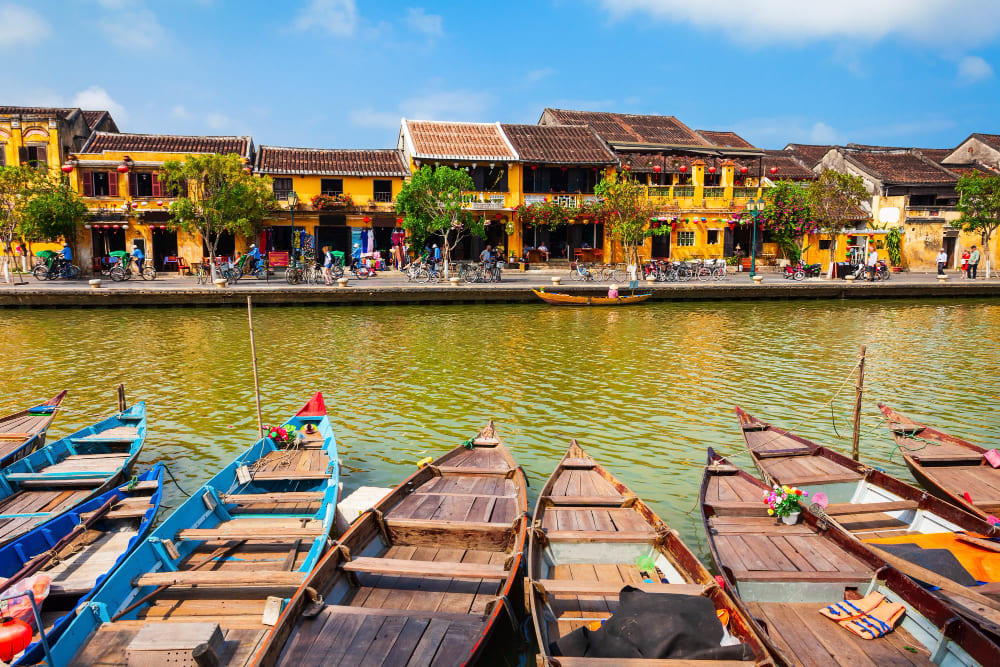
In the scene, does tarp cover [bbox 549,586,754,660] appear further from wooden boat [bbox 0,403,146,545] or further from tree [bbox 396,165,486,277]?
tree [bbox 396,165,486,277]

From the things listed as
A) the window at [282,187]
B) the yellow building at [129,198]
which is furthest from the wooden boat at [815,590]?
the yellow building at [129,198]

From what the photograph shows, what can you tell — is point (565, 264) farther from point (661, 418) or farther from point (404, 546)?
point (404, 546)

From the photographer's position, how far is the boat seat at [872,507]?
6578mm

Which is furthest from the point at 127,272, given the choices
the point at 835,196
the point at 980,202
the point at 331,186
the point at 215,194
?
the point at 980,202

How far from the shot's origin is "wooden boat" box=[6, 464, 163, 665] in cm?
521

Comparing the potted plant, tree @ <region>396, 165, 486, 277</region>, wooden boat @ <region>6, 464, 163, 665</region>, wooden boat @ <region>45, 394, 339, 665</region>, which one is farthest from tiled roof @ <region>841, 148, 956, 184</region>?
wooden boat @ <region>6, 464, 163, 665</region>

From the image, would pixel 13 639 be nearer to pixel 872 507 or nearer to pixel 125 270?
pixel 872 507

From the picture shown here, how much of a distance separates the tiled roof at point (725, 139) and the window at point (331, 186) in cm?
2349

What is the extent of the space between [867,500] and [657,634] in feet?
14.5

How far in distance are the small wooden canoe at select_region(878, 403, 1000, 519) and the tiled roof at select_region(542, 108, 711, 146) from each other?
30.3 m

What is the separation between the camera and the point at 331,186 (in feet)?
110

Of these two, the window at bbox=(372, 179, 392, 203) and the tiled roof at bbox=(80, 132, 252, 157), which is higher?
the tiled roof at bbox=(80, 132, 252, 157)

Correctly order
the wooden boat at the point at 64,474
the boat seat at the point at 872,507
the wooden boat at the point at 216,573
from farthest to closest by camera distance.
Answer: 1. the wooden boat at the point at 64,474
2. the boat seat at the point at 872,507
3. the wooden boat at the point at 216,573

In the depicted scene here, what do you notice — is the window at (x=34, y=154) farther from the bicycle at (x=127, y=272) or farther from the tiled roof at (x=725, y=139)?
the tiled roof at (x=725, y=139)
